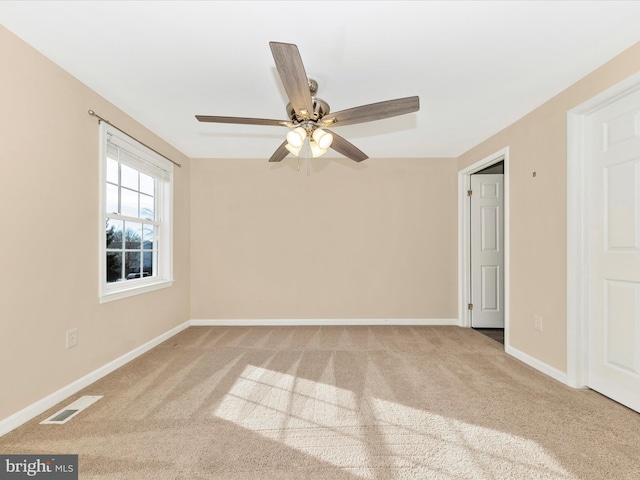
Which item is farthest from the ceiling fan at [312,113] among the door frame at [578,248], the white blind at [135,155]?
the door frame at [578,248]

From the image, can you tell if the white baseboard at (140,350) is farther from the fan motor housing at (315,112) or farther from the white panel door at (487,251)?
the fan motor housing at (315,112)

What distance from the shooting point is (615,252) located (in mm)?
2137

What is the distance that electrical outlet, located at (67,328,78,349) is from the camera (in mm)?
2195

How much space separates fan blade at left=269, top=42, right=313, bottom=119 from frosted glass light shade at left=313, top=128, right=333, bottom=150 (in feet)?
0.38

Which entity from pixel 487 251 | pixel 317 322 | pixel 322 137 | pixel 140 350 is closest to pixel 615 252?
pixel 487 251

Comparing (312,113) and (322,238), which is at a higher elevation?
(312,113)

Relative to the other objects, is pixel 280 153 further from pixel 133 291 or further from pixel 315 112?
pixel 133 291

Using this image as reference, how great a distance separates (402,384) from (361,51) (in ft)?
8.00

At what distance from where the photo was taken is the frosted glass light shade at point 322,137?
192cm

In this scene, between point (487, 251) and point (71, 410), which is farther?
point (487, 251)

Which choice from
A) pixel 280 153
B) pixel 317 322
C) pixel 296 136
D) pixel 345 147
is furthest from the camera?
pixel 317 322

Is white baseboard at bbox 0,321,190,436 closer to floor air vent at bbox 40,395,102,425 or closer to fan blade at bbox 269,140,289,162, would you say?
floor air vent at bbox 40,395,102,425

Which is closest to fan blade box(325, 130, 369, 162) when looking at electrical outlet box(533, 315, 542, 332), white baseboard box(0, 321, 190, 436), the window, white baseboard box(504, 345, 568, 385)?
the window

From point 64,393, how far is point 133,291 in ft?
3.29
